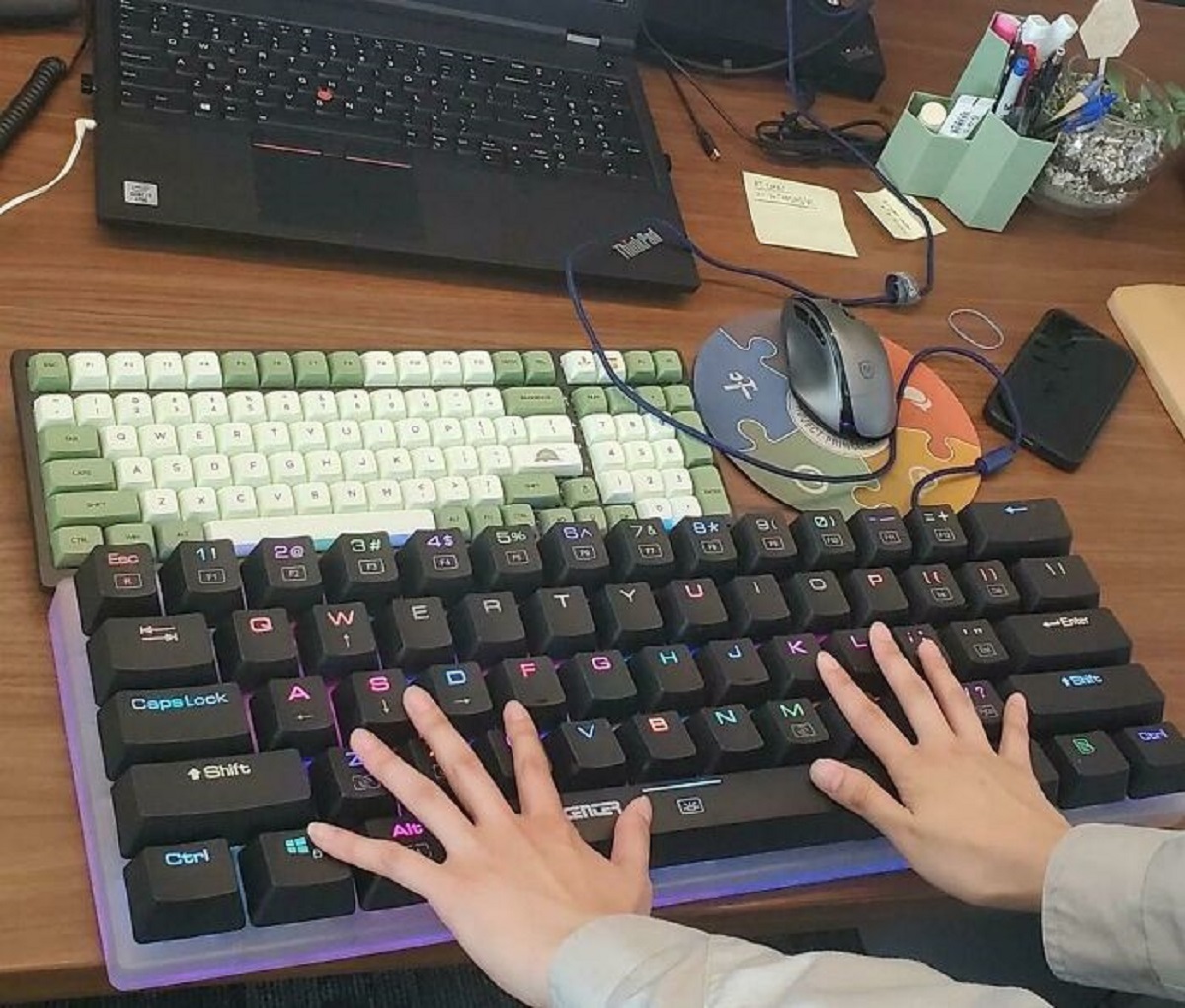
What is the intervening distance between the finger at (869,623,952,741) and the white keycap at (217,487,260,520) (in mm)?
298

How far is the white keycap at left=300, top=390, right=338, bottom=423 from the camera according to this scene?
0.70m

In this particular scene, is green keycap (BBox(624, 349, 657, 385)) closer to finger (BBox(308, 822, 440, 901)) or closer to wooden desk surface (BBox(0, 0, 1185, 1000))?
wooden desk surface (BBox(0, 0, 1185, 1000))

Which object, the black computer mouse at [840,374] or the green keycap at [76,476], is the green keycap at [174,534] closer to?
the green keycap at [76,476]

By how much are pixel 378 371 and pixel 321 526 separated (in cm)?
10

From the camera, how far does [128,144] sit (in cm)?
78

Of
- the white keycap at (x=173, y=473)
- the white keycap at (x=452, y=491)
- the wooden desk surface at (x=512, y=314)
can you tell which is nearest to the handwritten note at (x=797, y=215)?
the wooden desk surface at (x=512, y=314)

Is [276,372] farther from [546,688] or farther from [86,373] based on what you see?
[546,688]

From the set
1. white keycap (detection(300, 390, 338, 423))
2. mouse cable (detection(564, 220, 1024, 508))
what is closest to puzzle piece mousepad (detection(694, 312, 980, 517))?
mouse cable (detection(564, 220, 1024, 508))

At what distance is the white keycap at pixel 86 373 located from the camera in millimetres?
673

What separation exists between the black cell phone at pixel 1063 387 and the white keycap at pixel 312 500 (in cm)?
42

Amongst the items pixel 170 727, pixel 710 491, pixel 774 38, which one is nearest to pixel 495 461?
pixel 710 491

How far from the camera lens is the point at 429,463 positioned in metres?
0.71

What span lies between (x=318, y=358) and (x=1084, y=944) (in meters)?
0.46

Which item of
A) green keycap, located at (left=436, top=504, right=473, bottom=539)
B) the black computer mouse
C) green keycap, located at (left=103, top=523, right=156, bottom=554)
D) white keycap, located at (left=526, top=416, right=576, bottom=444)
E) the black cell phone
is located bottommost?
green keycap, located at (left=103, top=523, right=156, bottom=554)
